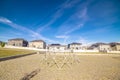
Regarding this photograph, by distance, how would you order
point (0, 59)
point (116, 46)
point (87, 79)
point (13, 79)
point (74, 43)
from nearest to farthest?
point (13, 79), point (87, 79), point (0, 59), point (116, 46), point (74, 43)

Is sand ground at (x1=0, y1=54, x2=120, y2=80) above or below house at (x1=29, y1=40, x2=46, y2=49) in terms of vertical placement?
below

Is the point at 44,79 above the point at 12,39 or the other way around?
the other way around

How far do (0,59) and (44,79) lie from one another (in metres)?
9.78

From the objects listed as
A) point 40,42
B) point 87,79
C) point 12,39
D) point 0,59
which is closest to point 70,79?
point 87,79

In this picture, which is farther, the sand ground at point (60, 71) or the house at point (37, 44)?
the house at point (37, 44)

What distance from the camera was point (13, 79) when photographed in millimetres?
5695

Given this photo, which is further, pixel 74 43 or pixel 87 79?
pixel 74 43

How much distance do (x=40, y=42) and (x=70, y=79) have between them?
62.4 m

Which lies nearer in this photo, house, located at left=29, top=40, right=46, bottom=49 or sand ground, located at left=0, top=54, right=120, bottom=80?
sand ground, located at left=0, top=54, right=120, bottom=80

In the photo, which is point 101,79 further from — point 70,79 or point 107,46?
point 107,46

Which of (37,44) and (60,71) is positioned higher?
(37,44)

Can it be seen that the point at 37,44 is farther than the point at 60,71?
Yes

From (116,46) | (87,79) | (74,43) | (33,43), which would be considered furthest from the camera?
(74,43)

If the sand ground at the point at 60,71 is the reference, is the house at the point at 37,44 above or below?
above
